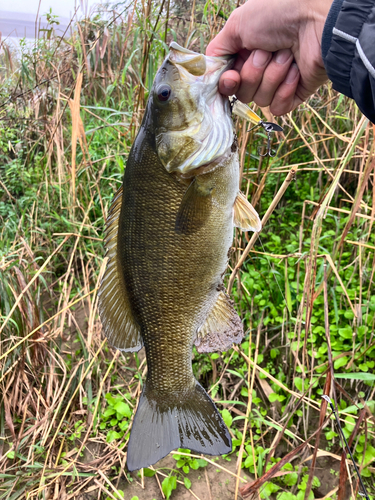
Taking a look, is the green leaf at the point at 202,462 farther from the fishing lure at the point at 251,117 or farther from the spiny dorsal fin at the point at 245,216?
the fishing lure at the point at 251,117

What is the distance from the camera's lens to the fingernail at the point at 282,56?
4.23ft

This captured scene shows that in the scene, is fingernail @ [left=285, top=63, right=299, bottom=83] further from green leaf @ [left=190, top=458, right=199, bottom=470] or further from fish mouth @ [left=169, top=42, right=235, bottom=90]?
green leaf @ [left=190, top=458, right=199, bottom=470]

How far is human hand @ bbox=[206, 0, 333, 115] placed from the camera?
1164 mm

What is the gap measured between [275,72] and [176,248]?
740mm

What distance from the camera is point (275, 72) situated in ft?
4.24

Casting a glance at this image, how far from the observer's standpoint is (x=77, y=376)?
2.47m

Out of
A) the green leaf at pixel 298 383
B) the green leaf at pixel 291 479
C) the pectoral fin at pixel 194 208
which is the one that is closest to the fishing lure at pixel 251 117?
the pectoral fin at pixel 194 208

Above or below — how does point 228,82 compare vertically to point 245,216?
above

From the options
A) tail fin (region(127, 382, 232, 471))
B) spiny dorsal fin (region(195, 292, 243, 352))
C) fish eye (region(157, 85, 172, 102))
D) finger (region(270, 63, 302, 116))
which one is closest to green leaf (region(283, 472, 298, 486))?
tail fin (region(127, 382, 232, 471))

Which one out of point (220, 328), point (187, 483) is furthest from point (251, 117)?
point (187, 483)

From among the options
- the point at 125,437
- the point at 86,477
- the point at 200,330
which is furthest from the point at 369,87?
the point at 86,477

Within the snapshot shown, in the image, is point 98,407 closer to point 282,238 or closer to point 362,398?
point 362,398

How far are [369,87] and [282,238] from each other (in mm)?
1856

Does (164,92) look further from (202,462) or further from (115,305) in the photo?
(202,462)
